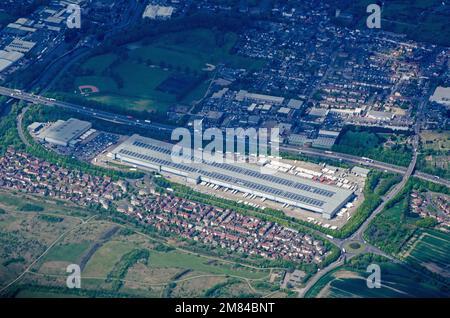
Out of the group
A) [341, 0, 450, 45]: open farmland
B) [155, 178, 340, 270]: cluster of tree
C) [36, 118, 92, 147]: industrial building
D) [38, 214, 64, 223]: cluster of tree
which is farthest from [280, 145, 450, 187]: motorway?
[341, 0, 450, 45]: open farmland

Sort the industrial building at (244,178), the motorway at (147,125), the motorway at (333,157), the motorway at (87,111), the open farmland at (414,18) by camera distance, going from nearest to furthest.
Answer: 1. the motorway at (333,157)
2. the industrial building at (244,178)
3. the motorway at (147,125)
4. the motorway at (87,111)
5. the open farmland at (414,18)

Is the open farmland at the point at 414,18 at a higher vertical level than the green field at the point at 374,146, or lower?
higher

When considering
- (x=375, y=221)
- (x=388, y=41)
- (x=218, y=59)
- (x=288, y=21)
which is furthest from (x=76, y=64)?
(x=375, y=221)

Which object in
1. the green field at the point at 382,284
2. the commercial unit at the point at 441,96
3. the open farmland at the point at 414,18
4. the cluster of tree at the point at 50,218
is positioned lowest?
the cluster of tree at the point at 50,218

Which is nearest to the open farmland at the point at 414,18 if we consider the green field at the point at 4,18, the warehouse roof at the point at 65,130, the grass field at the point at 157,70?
the grass field at the point at 157,70

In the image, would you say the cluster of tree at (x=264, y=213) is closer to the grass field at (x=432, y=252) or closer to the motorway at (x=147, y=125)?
the grass field at (x=432, y=252)

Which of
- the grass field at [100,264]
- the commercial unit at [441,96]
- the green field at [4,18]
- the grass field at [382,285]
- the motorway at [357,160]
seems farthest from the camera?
the green field at [4,18]

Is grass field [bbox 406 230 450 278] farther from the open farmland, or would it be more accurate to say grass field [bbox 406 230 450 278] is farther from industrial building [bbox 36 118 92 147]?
the open farmland

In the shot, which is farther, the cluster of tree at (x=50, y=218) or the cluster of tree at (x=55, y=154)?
the cluster of tree at (x=55, y=154)
